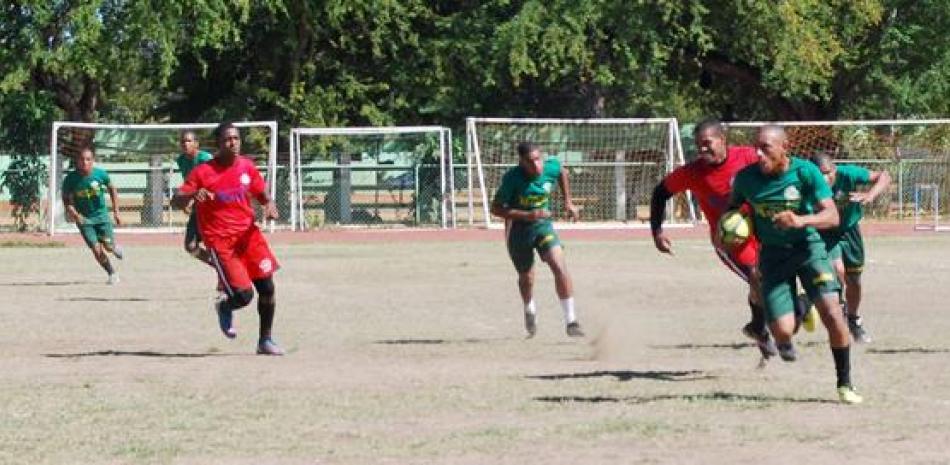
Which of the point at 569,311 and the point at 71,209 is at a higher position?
the point at 71,209

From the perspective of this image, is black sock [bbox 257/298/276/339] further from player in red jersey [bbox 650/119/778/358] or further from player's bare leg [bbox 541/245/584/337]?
player in red jersey [bbox 650/119/778/358]

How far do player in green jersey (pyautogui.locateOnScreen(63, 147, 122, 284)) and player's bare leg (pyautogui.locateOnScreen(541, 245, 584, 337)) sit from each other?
8.05 metres

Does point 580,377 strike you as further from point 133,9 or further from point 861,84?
point 861,84

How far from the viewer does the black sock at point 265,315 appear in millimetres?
13945

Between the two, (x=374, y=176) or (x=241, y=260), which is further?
(x=374, y=176)

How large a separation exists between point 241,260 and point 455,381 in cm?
263

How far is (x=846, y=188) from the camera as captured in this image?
14242 mm

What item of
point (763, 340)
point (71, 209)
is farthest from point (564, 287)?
point (71, 209)

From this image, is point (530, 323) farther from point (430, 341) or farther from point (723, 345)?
point (723, 345)

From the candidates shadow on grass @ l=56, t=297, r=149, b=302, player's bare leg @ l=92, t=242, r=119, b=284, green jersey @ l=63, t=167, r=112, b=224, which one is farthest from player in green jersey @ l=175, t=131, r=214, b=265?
player's bare leg @ l=92, t=242, r=119, b=284

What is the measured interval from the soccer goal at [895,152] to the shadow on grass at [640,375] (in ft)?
93.5

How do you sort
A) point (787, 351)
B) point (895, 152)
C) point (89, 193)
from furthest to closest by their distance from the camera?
point (895, 152) < point (89, 193) < point (787, 351)

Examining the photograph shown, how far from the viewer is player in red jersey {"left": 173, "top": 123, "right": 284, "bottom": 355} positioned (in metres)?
13.8

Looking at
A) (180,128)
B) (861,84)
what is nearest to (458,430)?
(180,128)
